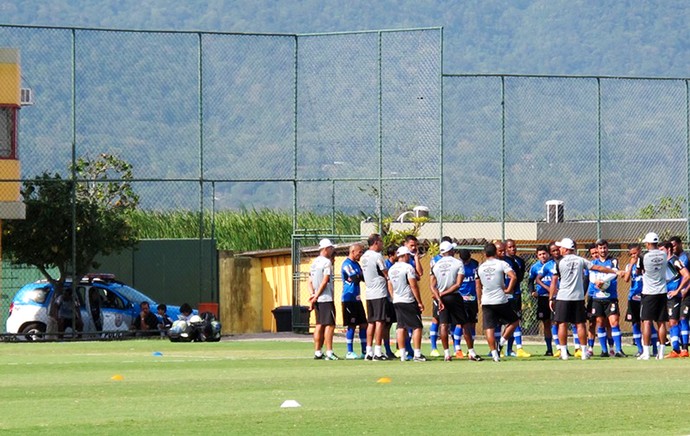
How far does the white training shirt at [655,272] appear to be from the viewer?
2422cm

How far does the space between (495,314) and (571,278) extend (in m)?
1.40

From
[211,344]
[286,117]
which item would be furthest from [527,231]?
[211,344]

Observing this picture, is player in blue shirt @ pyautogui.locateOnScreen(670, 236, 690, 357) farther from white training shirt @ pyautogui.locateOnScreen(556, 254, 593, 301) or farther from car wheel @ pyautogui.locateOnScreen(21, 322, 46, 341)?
car wheel @ pyautogui.locateOnScreen(21, 322, 46, 341)

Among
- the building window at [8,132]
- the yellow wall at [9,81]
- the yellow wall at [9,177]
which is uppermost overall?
the yellow wall at [9,81]

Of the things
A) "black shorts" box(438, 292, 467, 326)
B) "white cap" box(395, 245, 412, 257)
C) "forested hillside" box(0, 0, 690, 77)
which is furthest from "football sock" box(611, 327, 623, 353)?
"forested hillside" box(0, 0, 690, 77)

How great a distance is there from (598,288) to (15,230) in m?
14.5

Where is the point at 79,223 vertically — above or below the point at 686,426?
above

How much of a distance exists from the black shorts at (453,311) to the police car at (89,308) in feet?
35.3

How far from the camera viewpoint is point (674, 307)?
2519 cm

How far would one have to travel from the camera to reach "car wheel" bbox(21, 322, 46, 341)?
3225 centimetres

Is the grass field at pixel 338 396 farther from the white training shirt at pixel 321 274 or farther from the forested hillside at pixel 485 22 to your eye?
the forested hillside at pixel 485 22

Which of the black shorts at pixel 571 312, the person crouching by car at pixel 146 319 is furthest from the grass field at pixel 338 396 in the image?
the person crouching by car at pixel 146 319

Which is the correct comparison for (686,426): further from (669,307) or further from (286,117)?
(286,117)

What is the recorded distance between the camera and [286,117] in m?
39.6
